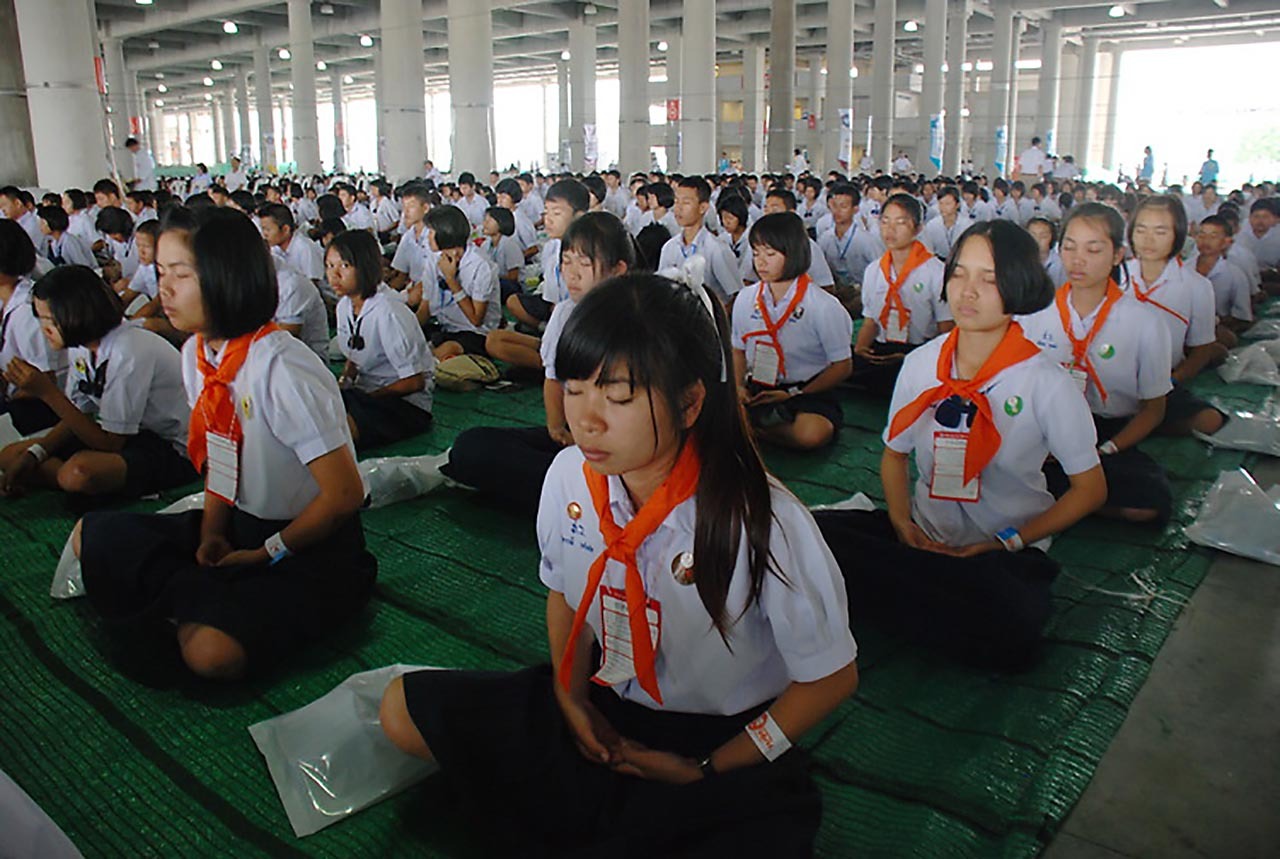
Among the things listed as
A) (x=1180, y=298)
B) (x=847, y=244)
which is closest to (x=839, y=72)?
(x=847, y=244)

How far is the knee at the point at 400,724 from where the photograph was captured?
2.14 meters

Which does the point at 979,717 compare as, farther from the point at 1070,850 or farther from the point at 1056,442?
the point at 1056,442

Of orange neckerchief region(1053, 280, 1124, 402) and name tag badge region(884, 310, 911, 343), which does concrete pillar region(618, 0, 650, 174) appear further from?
orange neckerchief region(1053, 280, 1124, 402)

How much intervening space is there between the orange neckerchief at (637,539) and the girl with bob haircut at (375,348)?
3200 millimetres

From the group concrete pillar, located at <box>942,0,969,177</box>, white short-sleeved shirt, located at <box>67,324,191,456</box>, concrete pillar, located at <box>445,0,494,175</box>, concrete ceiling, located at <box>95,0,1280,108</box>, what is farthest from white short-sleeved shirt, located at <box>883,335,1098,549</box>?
concrete pillar, located at <box>942,0,969,177</box>

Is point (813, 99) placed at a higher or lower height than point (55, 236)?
higher

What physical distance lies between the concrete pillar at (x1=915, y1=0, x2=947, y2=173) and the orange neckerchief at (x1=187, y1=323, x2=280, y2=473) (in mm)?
25451

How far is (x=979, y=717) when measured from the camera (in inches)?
103

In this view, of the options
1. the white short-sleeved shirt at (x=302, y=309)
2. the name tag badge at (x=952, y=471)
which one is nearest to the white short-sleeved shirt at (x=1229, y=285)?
the name tag badge at (x=952, y=471)

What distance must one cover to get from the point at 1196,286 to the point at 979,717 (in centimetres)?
364

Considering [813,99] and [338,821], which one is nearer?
[338,821]

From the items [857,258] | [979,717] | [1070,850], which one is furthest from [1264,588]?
[857,258]

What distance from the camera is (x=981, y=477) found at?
307 centimetres

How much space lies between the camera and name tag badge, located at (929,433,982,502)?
118 inches
